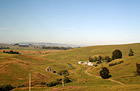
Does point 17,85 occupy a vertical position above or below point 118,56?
below

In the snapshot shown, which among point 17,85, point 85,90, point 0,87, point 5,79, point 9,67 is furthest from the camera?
point 9,67

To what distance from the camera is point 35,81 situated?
66.0 meters

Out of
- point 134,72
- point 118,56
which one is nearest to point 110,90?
point 134,72

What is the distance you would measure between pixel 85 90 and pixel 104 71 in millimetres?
31412

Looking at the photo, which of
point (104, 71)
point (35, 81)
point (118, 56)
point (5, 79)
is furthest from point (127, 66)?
point (5, 79)

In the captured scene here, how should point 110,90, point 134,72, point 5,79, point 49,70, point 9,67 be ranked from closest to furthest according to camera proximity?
point 110,90 → point 5,79 → point 134,72 → point 9,67 → point 49,70

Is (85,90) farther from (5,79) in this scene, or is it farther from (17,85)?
(5,79)

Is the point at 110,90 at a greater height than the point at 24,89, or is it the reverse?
the point at 110,90

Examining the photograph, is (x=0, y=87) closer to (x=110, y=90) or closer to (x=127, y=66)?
(x=110, y=90)

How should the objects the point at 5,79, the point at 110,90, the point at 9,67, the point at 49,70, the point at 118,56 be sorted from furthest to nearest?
the point at 118,56 < the point at 49,70 < the point at 9,67 < the point at 5,79 < the point at 110,90

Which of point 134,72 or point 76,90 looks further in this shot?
point 134,72

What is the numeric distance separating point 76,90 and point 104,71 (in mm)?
31225

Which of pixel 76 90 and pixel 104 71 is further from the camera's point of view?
pixel 104 71

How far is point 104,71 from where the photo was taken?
70.9 metres
